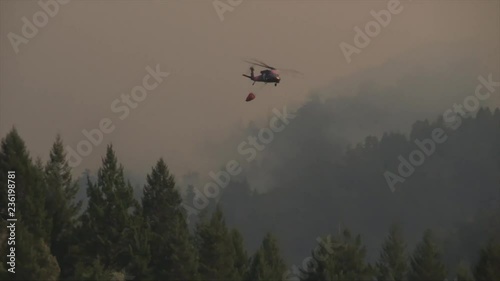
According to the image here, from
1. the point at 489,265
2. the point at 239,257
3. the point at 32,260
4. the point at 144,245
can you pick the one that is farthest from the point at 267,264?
the point at 32,260

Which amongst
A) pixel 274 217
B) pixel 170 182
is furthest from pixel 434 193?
pixel 170 182

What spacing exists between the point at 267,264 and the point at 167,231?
8.26 meters

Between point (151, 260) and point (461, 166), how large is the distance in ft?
455

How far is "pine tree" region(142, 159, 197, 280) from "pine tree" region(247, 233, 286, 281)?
5.24 metres

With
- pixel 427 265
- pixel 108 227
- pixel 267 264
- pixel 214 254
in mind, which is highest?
pixel 108 227

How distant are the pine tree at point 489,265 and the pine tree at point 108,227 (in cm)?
2513

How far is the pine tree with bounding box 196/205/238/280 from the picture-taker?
171ft

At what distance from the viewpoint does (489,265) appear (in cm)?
5144

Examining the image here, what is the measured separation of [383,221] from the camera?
181 meters

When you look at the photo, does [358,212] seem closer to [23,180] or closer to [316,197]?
[316,197]

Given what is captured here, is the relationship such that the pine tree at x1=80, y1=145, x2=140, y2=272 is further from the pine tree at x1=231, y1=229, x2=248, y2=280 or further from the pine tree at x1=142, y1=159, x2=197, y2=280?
the pine tree at x1=231, y1=229, x2=248, y2=280

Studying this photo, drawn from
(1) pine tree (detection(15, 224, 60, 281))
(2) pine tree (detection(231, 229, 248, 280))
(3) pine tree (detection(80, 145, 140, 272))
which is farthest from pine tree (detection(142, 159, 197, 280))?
(1) pine tree (detection(15, 224, 60, 281))

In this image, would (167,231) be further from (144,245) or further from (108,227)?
(108,227)

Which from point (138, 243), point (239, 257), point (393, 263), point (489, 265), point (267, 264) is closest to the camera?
point (489, 265)
